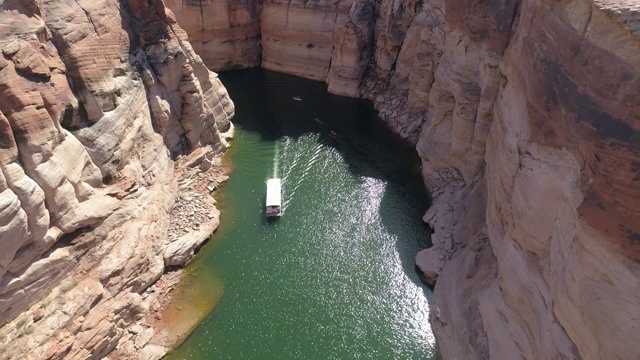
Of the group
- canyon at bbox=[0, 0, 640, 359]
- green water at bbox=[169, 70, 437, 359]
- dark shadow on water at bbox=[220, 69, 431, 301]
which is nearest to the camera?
canyon at bbox=[0, 0, 640, 359]

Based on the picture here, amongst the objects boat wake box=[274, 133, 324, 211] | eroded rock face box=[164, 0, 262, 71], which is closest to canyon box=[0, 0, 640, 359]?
boat wake box=[274, 133, 324, 211]

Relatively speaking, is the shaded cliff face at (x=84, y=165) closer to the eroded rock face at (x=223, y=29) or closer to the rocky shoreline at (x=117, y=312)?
the rocky shoreline at (x=117, y=312)

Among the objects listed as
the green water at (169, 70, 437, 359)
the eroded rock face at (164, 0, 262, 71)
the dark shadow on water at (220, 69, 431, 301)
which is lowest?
the green water at (169, 70, 437, 359)

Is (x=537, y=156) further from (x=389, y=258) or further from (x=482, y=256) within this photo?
(x=389, y=258)

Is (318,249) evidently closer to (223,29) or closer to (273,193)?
(273,193)

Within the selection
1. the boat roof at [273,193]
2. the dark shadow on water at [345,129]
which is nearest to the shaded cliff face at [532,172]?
the dark shadow on water at [345,129]

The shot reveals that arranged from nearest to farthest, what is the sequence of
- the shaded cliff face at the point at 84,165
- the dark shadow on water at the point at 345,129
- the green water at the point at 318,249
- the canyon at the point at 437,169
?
the canyon at the point at 437,169 → the shaded cliff face at the point at 84,165 → the green water at the point at 318,249 → the dark shadow on water at the point at 345,129

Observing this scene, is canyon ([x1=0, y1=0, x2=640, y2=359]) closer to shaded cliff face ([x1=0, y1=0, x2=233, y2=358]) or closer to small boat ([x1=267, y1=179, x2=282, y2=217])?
shaded cliff face ([x1=0, y1=0, x2=233, y2=358])
